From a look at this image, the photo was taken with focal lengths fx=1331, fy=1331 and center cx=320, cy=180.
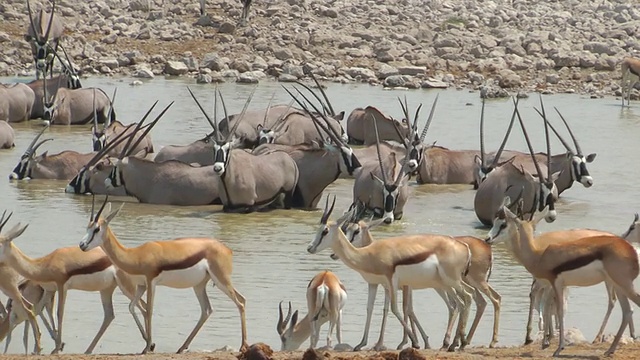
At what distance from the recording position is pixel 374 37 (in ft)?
99.6

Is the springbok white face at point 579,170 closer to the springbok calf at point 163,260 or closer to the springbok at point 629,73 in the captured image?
the springbok calf at point 163,260

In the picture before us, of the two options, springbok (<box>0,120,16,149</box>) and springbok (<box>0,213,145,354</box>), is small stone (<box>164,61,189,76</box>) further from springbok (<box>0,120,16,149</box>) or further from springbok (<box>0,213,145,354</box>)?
springbok (<box>0,213,145,354</box>)

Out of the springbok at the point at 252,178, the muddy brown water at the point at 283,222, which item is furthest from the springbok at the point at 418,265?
the springbok at the point at 252,178

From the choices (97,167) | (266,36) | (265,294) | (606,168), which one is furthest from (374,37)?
(265,294)

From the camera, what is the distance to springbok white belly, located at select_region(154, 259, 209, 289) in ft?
27.9

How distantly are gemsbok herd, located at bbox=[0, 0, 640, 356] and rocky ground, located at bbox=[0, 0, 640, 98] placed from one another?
232 cm

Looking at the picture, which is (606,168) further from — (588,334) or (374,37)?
(374,37)

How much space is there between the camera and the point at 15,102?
819 inches

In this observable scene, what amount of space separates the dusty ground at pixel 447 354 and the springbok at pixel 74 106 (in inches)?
524

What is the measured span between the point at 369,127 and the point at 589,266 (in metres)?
11.7

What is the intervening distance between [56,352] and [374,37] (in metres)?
22.5

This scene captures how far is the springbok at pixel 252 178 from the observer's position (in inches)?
581

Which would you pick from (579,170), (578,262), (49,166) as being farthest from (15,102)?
(578,262)

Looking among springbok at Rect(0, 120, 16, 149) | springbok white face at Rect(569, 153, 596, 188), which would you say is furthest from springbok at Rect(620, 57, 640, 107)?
springbok at Rect(0, 120, 16, 149)
